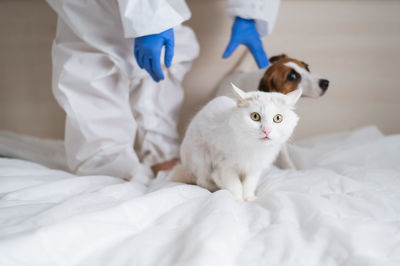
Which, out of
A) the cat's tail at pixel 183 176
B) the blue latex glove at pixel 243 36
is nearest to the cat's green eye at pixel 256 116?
the cat's tail at pixel 183 176

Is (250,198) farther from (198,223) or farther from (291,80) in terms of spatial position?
(291,80)

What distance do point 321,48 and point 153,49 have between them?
903 millimetres

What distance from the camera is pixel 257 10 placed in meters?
1.17

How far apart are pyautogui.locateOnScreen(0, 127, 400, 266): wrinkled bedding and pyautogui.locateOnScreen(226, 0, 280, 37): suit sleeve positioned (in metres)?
0.64

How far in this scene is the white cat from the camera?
2.43ft

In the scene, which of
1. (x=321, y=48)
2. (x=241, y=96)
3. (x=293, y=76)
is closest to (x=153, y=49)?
(x=241, y=96)

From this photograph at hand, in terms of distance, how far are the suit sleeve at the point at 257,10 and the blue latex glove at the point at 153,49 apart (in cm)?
32

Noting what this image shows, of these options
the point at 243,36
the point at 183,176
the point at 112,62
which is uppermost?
the point at 243,36

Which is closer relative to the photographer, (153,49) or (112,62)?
(153,49)

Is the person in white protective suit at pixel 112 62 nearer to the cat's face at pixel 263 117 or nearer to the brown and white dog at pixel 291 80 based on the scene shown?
the brown and white dog at pixel 291 80

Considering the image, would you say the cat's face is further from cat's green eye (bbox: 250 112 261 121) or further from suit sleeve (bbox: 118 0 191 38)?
suit sleeve (bbox: 118 0 191 38)

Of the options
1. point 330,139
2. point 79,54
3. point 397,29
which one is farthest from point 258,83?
point 397,29

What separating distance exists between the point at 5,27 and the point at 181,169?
53.9 inches

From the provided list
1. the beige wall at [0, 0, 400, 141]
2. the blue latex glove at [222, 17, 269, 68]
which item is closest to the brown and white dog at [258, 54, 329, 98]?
the blue latex glove at [222, 17, 269, 68]
